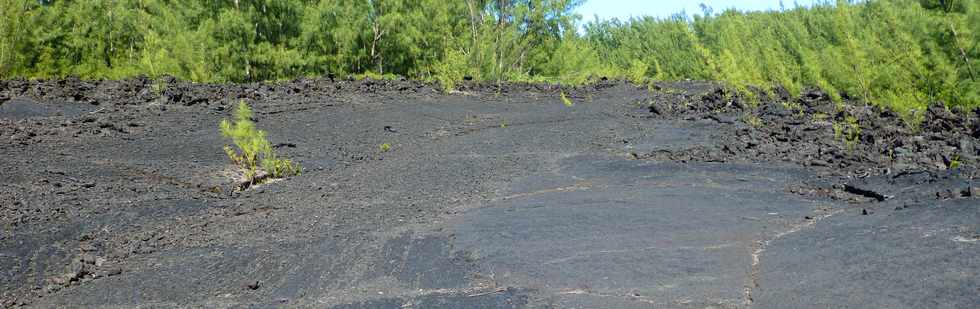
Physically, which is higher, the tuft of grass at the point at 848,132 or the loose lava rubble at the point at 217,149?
the tuft of grass at the point at 848,132

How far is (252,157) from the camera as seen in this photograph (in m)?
7.38

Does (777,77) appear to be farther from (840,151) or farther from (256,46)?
(256,46)

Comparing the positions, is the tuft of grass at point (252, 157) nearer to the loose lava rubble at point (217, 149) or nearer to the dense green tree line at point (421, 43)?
the loose lava rubble at point (217, 149)

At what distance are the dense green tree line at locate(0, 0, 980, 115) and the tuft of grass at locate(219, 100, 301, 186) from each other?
7.93 meters

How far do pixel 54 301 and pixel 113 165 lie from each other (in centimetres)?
338

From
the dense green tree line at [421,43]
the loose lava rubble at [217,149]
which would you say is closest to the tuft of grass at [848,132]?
the loose lava rubble at [217,149]

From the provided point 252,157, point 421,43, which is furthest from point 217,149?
point 421,43

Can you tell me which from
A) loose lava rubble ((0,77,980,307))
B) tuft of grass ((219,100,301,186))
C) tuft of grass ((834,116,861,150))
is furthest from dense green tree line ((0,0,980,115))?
tuft of grass ((219,100,301,186))

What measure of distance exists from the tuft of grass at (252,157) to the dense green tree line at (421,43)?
7.93 meters

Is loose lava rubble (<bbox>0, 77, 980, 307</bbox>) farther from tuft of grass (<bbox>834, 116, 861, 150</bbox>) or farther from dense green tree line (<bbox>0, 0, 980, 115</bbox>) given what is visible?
dense green tree line (<bbox>0, 0, 980, 115</bbox>)

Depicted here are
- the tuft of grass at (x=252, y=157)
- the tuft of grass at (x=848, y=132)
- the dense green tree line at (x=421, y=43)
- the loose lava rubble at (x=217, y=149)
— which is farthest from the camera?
the dense green tree line at (x=421, y=43)

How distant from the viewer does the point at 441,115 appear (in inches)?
475

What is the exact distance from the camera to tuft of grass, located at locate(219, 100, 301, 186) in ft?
24.0

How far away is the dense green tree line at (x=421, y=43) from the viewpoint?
456 inches
